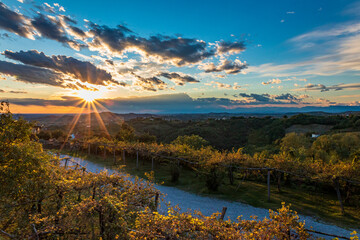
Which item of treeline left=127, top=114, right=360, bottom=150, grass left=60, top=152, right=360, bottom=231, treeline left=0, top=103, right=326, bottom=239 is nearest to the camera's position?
treeline left=0, top=103, right=326, bottom=239

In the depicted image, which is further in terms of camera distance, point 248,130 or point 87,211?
point 248,130

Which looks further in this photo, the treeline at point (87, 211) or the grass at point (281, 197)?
the grass at point (281, 197)

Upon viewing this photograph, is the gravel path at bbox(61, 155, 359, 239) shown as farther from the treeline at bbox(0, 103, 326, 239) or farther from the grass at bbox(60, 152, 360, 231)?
the treeline at bbox(0, 103, 326, 239)

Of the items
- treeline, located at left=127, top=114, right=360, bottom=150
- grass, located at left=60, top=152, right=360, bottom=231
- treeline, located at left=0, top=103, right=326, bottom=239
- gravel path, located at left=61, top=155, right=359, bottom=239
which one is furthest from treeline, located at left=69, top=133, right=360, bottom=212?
treeline, located at left=127, top=114, right=360, bottom=150

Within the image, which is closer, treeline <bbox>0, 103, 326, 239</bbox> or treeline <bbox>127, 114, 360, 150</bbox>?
treeline <bbox>0, 103, 326, 239</bbox>

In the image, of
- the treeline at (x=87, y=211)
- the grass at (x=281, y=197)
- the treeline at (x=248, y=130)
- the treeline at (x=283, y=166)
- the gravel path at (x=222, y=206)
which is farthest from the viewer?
the treeline at (x=248, y=130)

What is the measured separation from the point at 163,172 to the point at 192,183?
462cm

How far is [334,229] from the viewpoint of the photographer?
923 cm

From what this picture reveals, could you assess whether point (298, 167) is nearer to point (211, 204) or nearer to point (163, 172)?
point (211, 204)

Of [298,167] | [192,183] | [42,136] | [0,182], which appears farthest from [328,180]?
[42,136]

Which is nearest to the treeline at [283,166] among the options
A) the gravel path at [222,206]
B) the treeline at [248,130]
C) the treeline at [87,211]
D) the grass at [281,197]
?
the grass at [281,197]

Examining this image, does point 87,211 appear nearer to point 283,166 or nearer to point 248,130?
point 283,166

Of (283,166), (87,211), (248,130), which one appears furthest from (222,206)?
(248,130)

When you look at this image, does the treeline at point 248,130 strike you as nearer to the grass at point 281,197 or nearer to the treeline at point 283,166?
the treeline at point 283,166
